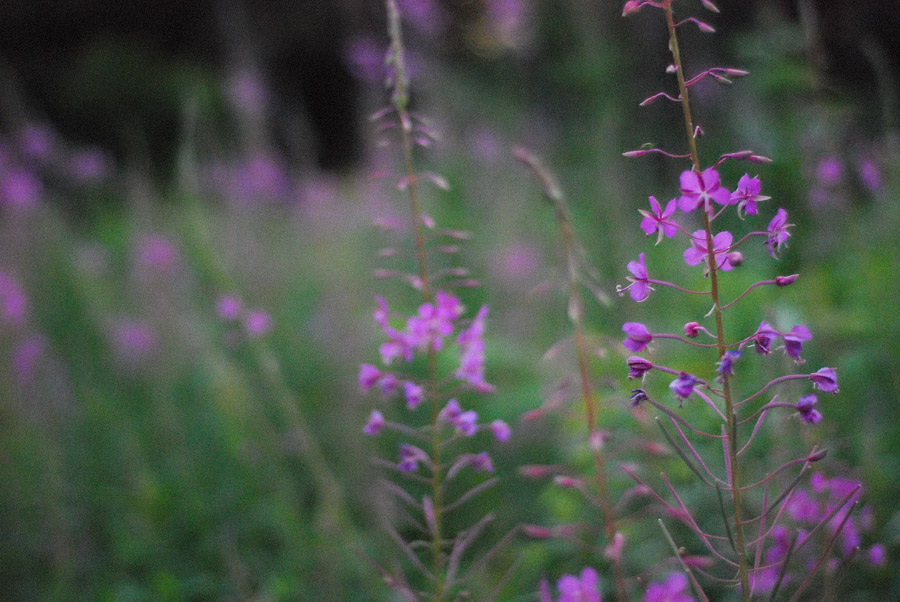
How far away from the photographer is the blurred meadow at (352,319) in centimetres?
217

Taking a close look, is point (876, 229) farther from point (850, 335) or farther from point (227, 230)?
point (227, 230)

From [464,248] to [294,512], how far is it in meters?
2.06

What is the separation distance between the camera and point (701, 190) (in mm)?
926

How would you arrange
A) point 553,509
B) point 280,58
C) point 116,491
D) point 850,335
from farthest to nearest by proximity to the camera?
point 280,58 < point 116,491 < point 850,335 < point 553,509

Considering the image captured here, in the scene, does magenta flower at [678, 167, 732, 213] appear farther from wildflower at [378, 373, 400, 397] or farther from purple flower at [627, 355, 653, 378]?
wildflower at [378, 373, 400, 397]

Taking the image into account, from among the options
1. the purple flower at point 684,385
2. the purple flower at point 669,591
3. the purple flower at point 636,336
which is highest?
the purple flower at point 636,336

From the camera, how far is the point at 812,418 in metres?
0.90

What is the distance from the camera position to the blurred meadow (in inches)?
85.5

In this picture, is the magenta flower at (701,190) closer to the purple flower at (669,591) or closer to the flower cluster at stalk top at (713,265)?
the flower cluster at stalk top at (713,265)

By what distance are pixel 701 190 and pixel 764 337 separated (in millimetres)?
203

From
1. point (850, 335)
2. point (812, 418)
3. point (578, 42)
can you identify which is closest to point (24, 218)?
point (850, 335)

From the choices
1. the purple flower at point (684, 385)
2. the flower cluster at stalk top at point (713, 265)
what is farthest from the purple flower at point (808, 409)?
the purple flower at point (684, 385)

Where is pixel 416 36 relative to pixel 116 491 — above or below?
above

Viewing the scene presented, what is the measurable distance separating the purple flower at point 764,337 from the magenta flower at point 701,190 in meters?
0.16
